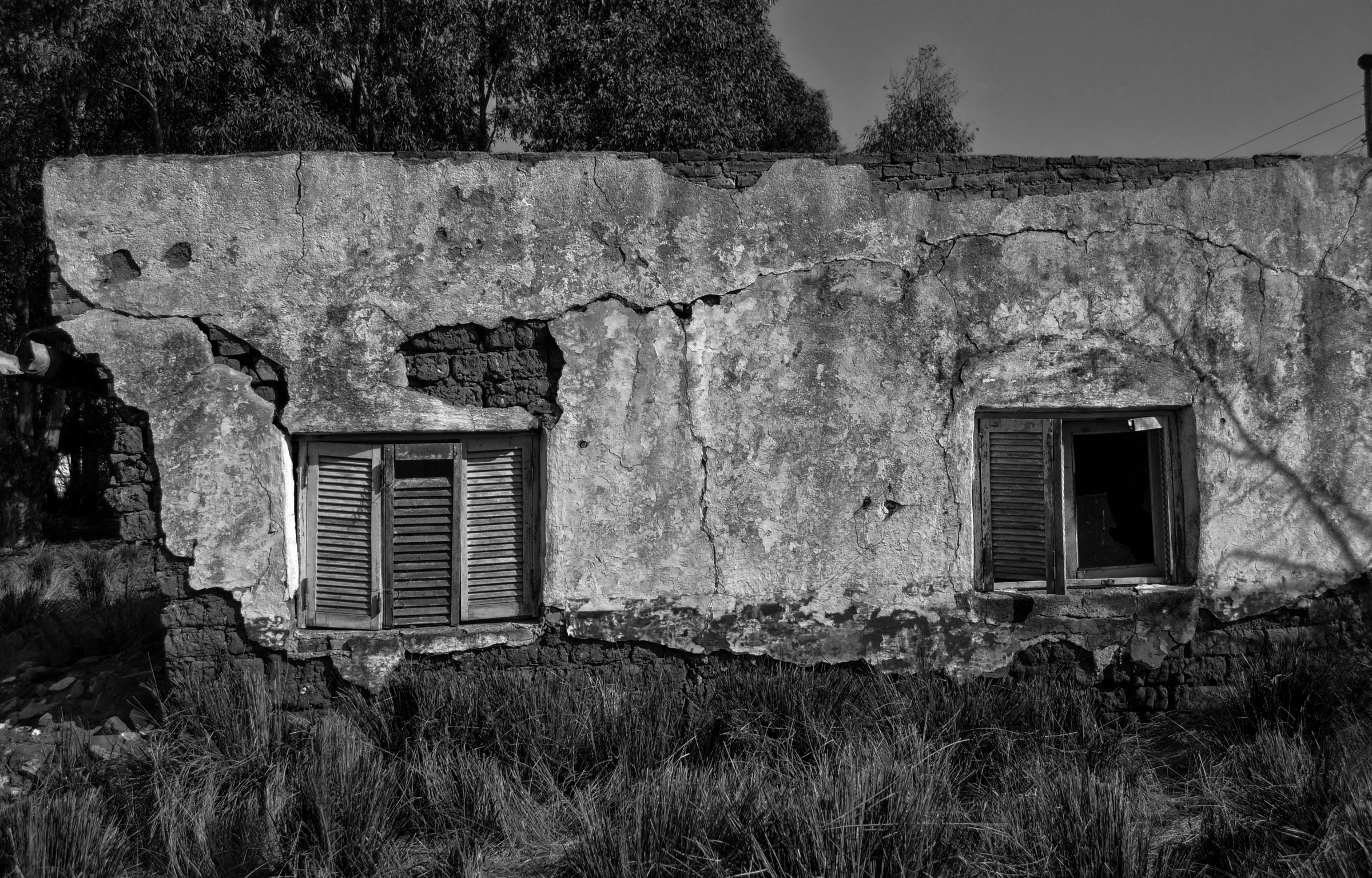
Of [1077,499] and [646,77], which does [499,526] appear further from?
[646,77]

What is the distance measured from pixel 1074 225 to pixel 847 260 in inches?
48.2

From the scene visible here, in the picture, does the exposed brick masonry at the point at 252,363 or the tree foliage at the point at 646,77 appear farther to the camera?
Result: the tree foliage at the point at 646,77

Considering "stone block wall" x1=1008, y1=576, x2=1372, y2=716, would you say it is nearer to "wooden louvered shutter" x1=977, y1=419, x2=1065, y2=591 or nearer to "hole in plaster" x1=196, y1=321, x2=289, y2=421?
"wooden louvered shutter" x1=977, y1=419, x2=1065, y2=591

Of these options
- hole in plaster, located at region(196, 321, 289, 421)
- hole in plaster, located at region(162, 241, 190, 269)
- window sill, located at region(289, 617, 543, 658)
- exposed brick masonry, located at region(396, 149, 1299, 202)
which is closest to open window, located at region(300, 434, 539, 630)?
window sill, located at region(289, 617, 543, 658)

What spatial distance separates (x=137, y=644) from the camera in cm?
663

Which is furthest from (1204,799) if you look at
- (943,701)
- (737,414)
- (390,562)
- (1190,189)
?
(390,562)

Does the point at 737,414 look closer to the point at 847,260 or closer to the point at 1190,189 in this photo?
the point at 847,260

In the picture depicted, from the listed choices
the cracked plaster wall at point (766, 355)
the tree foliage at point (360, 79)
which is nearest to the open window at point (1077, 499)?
the cracked plaster wall at point (766, 355)

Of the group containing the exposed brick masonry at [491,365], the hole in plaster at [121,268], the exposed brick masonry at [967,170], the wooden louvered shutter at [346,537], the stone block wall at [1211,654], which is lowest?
the stone block wall at [1211,654]

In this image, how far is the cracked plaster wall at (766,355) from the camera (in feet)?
16.0

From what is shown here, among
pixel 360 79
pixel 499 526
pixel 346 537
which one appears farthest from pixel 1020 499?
pixel 360 79

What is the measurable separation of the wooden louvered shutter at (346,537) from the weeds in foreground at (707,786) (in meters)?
0.46

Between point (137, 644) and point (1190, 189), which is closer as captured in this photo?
point (1190, 189)

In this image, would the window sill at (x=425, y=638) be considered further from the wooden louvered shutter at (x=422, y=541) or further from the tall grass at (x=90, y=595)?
the tall grass at (x=90, y=595)
